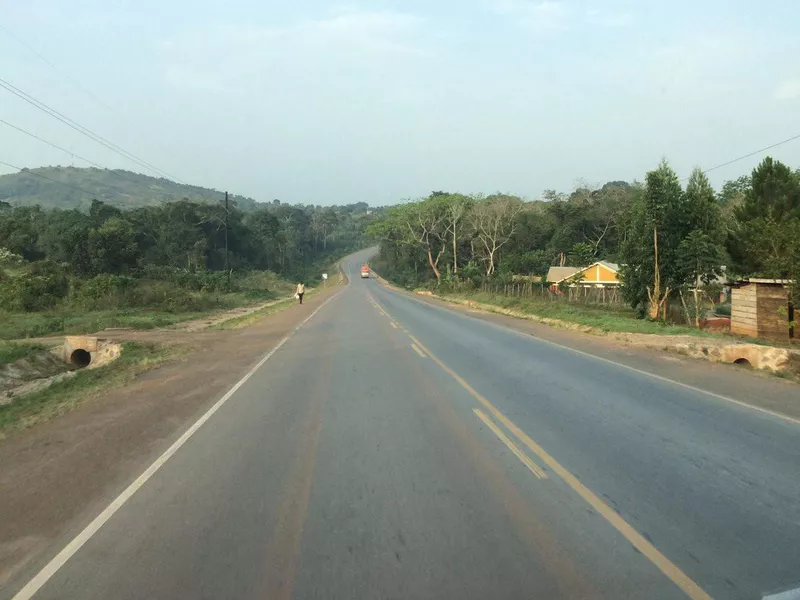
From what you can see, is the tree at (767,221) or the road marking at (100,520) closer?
the road marking at (100,520)

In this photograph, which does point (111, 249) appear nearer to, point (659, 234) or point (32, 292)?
point (32, 292)

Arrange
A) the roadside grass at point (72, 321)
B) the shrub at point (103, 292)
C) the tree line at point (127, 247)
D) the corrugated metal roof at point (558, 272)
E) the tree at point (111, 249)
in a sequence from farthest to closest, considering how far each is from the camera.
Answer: the corrugated metal roof at point (558, 272) → the tree at point (111, 249) → the tree line at point (127, 247) → the shrub at point (103, 292) → the roadside grass at point (72, 321)

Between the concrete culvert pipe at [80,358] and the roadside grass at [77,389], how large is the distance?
2767mm

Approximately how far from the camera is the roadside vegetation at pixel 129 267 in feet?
102

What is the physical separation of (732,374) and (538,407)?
243 inches

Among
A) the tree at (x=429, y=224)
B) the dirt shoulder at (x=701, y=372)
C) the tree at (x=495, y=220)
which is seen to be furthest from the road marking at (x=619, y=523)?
the tree at (x=429, y=224)

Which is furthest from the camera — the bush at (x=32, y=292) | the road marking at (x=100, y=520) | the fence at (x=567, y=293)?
the fence at (x=567, y=293)

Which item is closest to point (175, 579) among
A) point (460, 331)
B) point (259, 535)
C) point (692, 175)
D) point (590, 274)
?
point (259, 535)

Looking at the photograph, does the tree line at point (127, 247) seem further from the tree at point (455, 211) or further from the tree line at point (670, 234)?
the tree line at point (670, 234)

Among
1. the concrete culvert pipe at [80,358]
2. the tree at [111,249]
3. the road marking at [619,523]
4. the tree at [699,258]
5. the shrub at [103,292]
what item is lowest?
the concrete culvert pipe at [80,358]

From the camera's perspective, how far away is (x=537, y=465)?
254 inches

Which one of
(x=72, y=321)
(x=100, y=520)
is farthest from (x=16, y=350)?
(x=100, y=520)

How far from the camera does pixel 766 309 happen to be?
22.0 metres

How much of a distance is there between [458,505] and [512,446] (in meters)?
2.10
